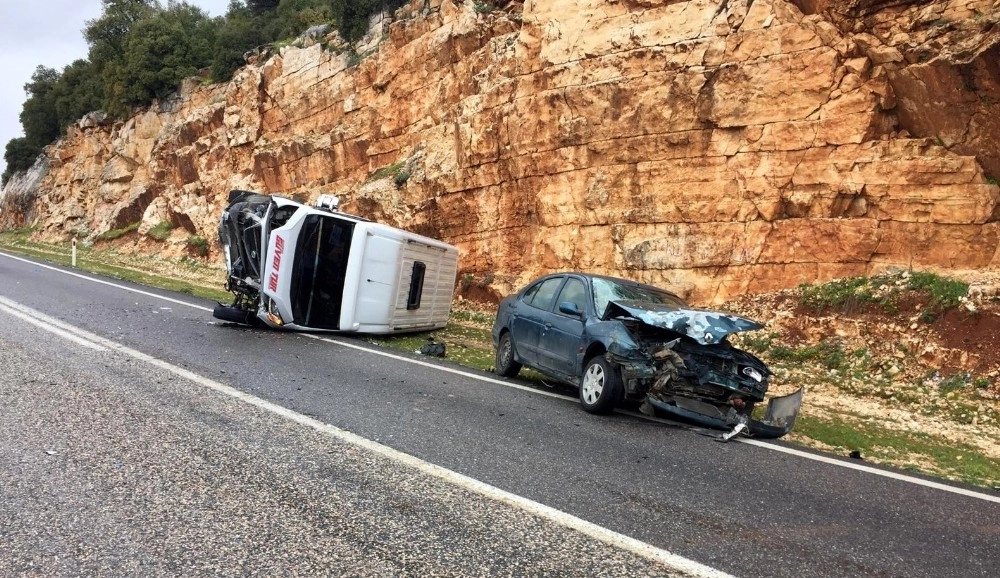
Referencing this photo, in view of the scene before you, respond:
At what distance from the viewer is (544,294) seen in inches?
368

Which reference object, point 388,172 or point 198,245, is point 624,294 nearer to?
point 388,172

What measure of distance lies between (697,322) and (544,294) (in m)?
2.65

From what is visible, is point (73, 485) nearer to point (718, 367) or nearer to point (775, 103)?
point (718, 367)

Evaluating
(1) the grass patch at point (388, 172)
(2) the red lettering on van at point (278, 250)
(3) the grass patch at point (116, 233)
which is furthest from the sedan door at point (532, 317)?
Answer: (3) the grass patch at point (116, 233)

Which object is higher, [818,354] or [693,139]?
[693,139]

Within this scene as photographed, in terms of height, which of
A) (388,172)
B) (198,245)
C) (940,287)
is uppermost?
(388,172)

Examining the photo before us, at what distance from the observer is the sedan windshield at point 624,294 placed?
8258 mm

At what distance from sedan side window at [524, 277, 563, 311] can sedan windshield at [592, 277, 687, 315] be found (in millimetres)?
651

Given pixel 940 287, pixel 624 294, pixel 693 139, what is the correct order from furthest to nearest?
1. pixel 693 139
2. pixel 940 287
3. pixel 624 294

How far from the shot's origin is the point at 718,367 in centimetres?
701

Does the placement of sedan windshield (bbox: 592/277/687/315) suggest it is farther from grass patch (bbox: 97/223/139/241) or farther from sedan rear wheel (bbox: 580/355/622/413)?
grass patch (bbox: 97/223/139/241)

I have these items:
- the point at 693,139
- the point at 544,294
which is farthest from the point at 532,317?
the point at 693,139

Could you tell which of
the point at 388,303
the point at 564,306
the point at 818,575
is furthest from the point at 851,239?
the point at 818,575

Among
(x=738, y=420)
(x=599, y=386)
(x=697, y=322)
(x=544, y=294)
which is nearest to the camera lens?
(x=738, y=420)
